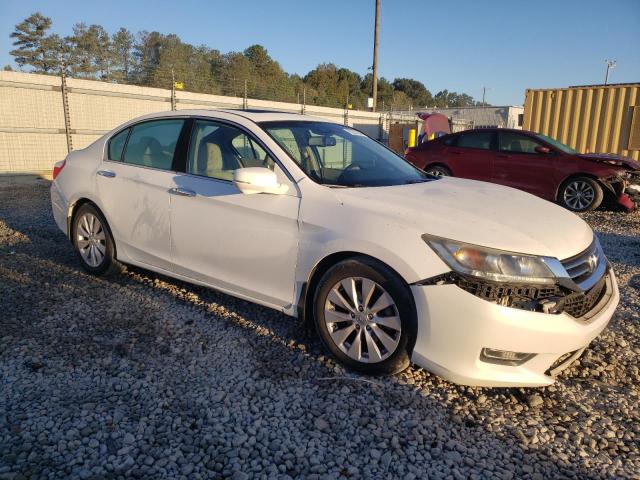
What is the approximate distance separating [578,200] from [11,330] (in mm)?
8707

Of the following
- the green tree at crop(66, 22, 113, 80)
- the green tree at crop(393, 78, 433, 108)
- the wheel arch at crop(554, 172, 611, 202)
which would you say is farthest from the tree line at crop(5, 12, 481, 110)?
the green tree at crop(393, 78, 433, 108)

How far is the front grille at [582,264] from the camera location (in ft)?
8.75

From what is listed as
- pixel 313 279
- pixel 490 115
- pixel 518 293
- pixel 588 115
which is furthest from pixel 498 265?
pixel 490 115

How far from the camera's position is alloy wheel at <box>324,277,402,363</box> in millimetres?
2797

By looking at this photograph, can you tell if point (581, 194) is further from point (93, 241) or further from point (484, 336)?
point (93, 241)

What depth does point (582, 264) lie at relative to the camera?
2.79m

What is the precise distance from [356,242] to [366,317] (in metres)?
0.45

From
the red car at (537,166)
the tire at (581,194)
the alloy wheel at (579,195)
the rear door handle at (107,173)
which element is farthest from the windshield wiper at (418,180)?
the alloy wheel at (579,195)

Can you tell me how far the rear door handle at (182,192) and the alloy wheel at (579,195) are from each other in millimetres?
7468

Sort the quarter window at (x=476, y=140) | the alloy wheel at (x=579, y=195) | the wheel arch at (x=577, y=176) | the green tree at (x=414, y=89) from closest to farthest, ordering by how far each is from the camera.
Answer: the wheel arch at (x=577, y=176), the alloy wheel at (x=579, y=195), the quarter window at (x=476, y=140), the green tree at (x=414, y=89)

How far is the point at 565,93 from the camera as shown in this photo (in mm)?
12602

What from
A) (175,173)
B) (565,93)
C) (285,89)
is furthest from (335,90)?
(175,173)

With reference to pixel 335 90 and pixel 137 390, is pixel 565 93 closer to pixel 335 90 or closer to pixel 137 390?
pixel 137 390

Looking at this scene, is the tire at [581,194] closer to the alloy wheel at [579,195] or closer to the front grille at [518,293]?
the alloy wheel at [579,195]
